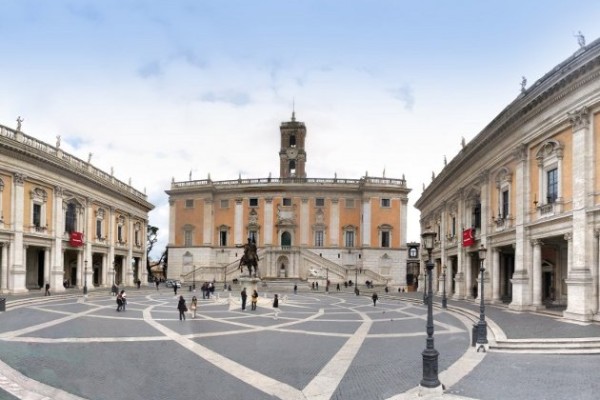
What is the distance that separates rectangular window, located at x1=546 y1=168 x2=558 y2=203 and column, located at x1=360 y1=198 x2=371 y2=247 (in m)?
43.6

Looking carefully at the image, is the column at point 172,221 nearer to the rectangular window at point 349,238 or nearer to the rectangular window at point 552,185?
the rectangular window at point 349,238

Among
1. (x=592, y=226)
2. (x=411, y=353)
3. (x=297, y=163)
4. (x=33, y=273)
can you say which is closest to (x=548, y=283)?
(x=592, y=226)

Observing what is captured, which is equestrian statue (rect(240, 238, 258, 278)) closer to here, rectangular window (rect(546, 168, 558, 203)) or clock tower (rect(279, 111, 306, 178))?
rectangular window (rect(546, 168, 558, 203))

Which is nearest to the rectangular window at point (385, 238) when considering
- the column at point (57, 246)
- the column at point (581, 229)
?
the column at point (57, 246)

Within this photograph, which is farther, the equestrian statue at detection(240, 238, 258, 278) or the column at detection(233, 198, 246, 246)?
the column at detection(233, 198, 246, 246)

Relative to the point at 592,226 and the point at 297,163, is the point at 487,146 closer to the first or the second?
the point at 592,226

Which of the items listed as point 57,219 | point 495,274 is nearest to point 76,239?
point 57,219

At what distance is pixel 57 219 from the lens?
145ft

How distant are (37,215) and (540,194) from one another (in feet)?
130

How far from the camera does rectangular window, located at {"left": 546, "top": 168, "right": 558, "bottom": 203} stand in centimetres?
2556

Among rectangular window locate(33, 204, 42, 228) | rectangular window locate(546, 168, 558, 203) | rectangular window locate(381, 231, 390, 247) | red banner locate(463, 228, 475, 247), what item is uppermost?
rectangular window locate(546, 168, 558, 203)

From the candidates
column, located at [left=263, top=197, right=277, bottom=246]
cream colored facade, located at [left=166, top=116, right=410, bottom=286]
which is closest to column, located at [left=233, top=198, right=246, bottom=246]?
cream colored facade, located at [left=166, top=116, right=410, bottom=286]

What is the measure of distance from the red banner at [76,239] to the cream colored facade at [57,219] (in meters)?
0.11

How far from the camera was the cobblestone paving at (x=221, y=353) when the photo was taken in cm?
1224
